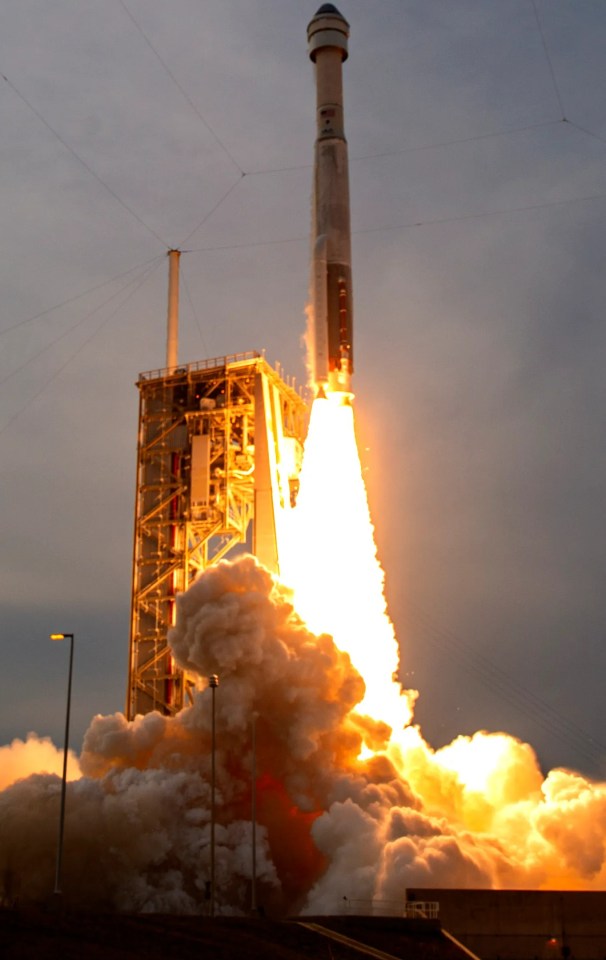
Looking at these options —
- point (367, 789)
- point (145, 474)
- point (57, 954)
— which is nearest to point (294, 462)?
point (145, 474)

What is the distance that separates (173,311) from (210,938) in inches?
1715

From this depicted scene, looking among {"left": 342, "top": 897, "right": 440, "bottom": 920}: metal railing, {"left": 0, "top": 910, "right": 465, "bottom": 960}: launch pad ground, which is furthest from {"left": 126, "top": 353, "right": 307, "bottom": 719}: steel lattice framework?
{"left": 0, "top": 910, "right": 465, "bottom": 960}: launch pad ground

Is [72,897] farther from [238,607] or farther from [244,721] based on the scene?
[238,607]

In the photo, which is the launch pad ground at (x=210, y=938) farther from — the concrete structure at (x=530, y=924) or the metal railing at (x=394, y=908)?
the concrete structure at (x=530, y=924)

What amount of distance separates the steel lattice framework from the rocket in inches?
316

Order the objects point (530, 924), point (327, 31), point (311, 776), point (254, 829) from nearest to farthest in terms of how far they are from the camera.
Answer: point (530, 924) → point (254, 829) → point (311, 776) → point (327, 31)

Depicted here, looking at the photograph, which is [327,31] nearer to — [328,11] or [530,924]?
[328,11]

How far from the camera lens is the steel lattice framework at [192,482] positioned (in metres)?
70.7

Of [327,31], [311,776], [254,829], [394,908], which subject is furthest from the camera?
[327,31]

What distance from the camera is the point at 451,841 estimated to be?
54.2 metres

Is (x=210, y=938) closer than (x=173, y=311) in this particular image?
Yes

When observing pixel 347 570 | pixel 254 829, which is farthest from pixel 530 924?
pixel 347 570

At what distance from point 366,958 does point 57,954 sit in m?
10.8

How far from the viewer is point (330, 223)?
6488cm
